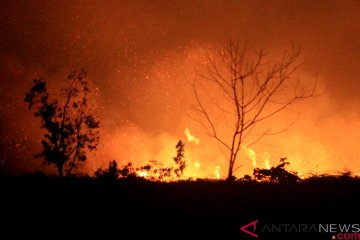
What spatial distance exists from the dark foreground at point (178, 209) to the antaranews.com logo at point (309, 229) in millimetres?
23

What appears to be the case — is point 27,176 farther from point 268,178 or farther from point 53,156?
point 53,156

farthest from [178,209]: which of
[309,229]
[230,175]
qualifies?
[230,175]

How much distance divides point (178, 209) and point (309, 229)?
3288mm

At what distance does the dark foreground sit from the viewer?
26.1 ft

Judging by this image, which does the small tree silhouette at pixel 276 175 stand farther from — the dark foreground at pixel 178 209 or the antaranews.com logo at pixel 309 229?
the antaranews.com logo at pixel 309 229

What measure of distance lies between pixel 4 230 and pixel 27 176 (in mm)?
5658

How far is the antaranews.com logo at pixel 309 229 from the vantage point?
7.61 metres

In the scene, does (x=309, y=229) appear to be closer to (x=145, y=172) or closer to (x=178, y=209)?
(x=178, y=209)

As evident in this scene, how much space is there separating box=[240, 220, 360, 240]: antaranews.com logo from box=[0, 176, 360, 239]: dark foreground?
0.07ft

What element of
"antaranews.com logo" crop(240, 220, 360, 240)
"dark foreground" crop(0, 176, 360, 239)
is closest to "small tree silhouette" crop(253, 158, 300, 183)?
"dark foreground" crop(0, 176, 360, 239)

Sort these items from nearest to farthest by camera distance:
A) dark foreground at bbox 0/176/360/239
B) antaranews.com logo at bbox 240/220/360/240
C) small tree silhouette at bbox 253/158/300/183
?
antaranews.com logo at bbox 240/220/360/240, dark foreground at bbox 0/176/360/239, small tree silhouette at bbox 253/158/300/183

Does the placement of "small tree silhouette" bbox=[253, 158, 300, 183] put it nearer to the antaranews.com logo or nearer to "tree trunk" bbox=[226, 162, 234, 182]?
"tree trunk" bbox=[226, 162, 234, 182]

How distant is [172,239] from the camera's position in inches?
302

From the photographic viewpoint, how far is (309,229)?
309 inches
